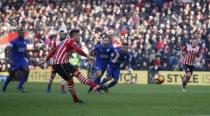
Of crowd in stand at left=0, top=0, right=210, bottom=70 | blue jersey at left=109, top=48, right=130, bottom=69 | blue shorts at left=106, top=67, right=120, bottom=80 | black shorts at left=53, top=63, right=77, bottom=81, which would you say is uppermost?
crowd in stand at left=0, top=0, right=210, bottom=70

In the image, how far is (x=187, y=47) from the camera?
3016cm

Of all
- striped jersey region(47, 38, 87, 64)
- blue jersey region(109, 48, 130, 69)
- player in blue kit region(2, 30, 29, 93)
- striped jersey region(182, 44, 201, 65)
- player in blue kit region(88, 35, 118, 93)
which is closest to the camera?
striped jersey region(47, 38, 87, 64)

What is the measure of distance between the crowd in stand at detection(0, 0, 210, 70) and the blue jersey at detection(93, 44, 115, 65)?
11.8 metres

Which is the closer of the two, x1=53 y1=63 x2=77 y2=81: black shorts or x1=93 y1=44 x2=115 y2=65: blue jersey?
x1=53 y1=63 x2=77 y2=81: black shorts

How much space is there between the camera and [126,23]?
140ft

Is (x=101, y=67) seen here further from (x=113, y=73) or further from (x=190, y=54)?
(x=190, y=54)

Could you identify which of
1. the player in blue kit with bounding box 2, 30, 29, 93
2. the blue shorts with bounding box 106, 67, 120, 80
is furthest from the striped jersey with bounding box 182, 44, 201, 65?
the player in blue kit with bounding box 2, 30, 29, 93

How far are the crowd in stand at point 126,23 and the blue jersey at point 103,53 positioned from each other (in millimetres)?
11783

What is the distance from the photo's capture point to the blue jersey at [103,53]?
27.5 metres

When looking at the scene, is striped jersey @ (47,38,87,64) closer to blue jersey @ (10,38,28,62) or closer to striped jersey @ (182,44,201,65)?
blue jersey @ (10,38,28,62)

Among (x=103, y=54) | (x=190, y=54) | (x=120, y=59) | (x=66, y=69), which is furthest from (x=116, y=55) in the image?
(x=66, y=69)

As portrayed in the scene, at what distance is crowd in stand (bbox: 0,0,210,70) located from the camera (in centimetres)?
3956

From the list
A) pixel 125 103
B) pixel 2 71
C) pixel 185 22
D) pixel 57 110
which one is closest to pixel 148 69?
pixel 185 22

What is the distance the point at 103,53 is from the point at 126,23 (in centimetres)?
1544
